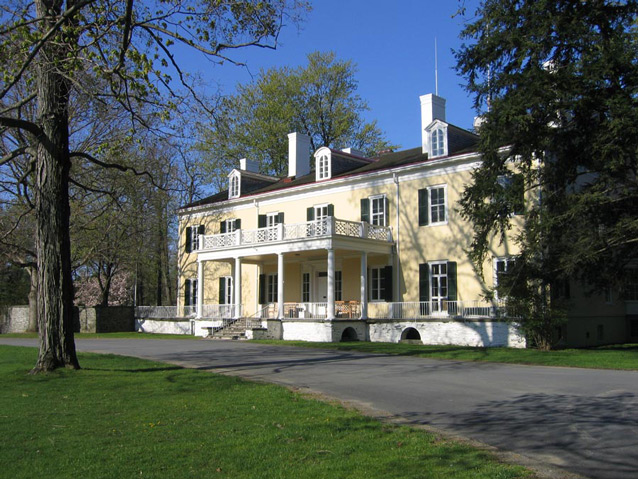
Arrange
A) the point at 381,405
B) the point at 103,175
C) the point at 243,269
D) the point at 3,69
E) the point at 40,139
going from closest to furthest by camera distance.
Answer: the point at 381,405 < the point at 3,69 < the point at 40,139 < the point at 103,175 < the point at 243,269

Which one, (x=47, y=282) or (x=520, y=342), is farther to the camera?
(x=520, y=342)

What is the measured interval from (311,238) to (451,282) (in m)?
6.06

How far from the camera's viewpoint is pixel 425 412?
9.45 m

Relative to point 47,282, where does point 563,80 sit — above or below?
above

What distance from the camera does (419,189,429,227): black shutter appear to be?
88.6ft

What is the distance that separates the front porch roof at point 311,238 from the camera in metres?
26.4

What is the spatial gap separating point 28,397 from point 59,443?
12.4 ft

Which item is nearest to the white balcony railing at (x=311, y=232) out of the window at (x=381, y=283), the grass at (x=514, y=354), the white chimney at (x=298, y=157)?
the window at (x=381, y=283)

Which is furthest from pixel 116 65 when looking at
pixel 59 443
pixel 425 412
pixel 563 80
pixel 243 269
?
pixel 243 269

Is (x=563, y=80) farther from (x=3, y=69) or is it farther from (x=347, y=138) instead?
(x=347, y=138)

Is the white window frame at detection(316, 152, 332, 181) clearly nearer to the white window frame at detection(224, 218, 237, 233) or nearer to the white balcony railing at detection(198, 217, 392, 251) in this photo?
the white balcony railing at detection(198, 217, 392, 251)

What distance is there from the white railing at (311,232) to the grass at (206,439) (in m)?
15.6

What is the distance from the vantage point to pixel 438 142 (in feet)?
88.6

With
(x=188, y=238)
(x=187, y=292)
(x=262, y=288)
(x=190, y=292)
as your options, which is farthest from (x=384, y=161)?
(x=187, y=292)
